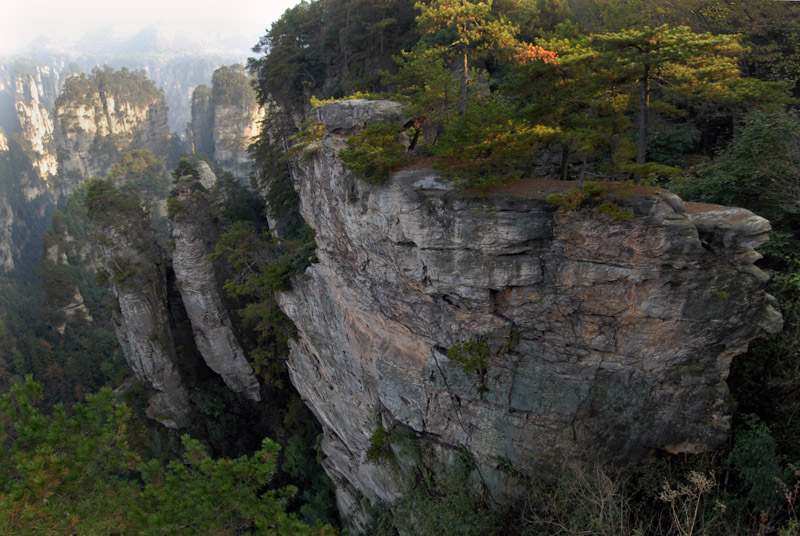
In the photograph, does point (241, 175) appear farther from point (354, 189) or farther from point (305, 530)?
point (305, 530)

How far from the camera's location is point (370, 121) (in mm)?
11758

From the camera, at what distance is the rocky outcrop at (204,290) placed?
19500mm

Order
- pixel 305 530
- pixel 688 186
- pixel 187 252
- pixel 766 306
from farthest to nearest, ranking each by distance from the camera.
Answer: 1. pixel 187 252
2. pixel 688 186
3. pixel 305 530
4. pixel 766 306

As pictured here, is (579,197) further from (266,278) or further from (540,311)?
(266,278)

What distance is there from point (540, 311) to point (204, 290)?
16221mm

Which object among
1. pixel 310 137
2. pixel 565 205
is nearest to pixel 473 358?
pixel 565 205

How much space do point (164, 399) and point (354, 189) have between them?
16.2 m

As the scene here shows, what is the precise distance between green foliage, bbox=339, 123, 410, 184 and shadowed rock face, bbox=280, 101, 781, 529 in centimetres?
33

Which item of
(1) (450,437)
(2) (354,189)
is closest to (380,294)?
(2) (354,189)

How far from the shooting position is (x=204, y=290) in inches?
792

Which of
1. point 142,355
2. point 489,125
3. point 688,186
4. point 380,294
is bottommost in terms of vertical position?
point 142,355

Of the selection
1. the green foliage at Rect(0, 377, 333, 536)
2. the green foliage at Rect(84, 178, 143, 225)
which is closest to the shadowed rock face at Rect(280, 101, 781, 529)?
the green foliage at Rect(0, 377, 333, 536)

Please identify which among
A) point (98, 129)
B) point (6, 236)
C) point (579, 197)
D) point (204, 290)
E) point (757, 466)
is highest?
point (98, 129)

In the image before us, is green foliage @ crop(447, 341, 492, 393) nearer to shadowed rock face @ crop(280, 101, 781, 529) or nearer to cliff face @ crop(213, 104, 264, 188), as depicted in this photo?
shadowed rock face @ crop(280, 101, 781, 529)
